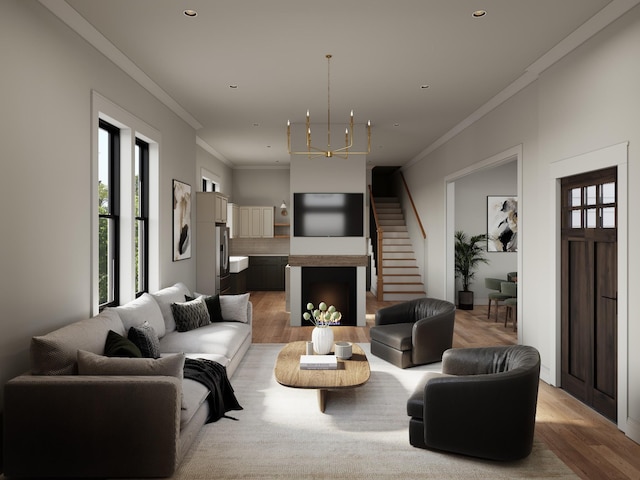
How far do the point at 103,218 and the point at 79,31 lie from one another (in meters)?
1.65

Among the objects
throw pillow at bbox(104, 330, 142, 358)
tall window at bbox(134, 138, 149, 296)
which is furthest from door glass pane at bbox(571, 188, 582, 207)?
tall window at bbox(134, 138, 149, 296)

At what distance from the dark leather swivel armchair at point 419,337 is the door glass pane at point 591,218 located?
1681mm

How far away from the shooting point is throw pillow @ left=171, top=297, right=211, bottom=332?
4.90 meters

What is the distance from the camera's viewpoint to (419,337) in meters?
4.89

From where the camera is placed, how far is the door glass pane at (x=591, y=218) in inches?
148

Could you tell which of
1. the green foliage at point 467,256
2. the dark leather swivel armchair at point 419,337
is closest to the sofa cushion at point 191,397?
the dark leather swivel armchair at point 419,337

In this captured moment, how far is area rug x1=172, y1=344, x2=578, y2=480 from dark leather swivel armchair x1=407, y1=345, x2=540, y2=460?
0.10m

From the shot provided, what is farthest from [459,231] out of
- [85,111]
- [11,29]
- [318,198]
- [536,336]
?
[11,29]

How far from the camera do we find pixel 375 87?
522 centimetres

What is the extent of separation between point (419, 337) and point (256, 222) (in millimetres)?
7005

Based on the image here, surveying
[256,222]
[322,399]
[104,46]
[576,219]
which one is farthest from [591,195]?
[256,222]

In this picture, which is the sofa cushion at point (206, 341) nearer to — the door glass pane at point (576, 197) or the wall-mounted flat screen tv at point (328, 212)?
the wall-mounted flat screen tv at point (328, 212)

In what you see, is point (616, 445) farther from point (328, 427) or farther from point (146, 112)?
point (146, 112)

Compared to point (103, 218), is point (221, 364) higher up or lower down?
lower down
